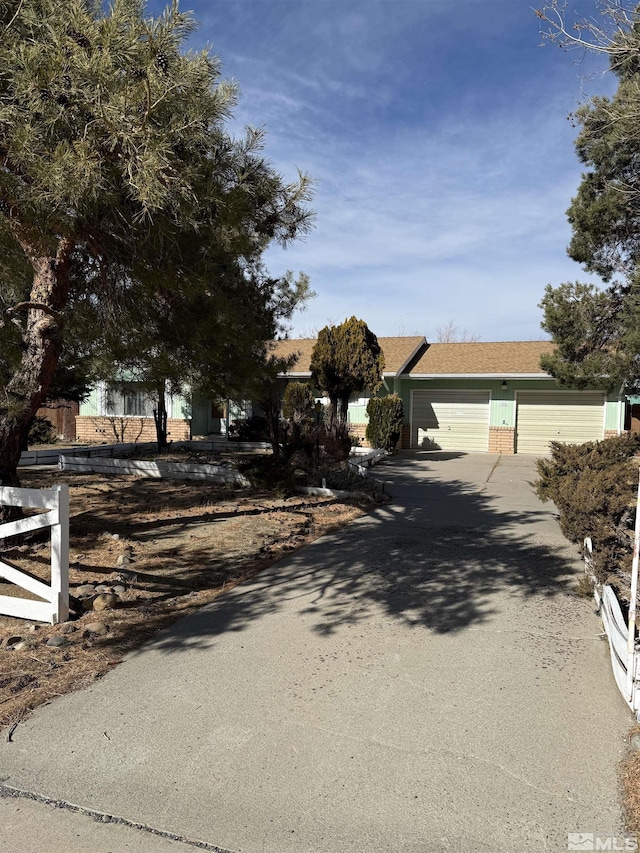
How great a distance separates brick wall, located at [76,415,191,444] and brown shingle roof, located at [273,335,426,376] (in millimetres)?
4684

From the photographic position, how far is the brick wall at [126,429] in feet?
72.5

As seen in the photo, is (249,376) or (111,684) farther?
(249,376)

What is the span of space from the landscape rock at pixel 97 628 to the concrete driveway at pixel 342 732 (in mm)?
475

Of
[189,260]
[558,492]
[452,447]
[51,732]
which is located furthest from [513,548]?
[452,447]

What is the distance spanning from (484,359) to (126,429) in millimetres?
13380

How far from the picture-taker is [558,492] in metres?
7.39

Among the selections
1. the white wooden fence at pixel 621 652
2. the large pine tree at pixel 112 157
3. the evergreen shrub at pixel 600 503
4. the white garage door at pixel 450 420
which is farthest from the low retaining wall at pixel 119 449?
the white wooden fence at pixel 621 652

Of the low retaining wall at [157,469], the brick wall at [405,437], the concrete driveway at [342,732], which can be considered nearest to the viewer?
the concrete driveway at [342,732]

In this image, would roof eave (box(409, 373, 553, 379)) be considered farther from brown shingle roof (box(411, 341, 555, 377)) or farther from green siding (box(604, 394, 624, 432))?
green siding (box(604, 394, 624, 432))

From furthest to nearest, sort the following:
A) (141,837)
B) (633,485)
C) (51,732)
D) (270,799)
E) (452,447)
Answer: (452,447), (633,485), (51,732), (270,799), (141,837)

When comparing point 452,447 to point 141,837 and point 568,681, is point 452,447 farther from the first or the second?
point 141,837

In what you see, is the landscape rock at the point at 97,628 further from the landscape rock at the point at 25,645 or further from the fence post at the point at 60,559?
the landscape rock at the point at 25,645

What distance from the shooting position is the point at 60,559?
15.8 ft

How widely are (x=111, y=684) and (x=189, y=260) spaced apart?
3.95 metres
